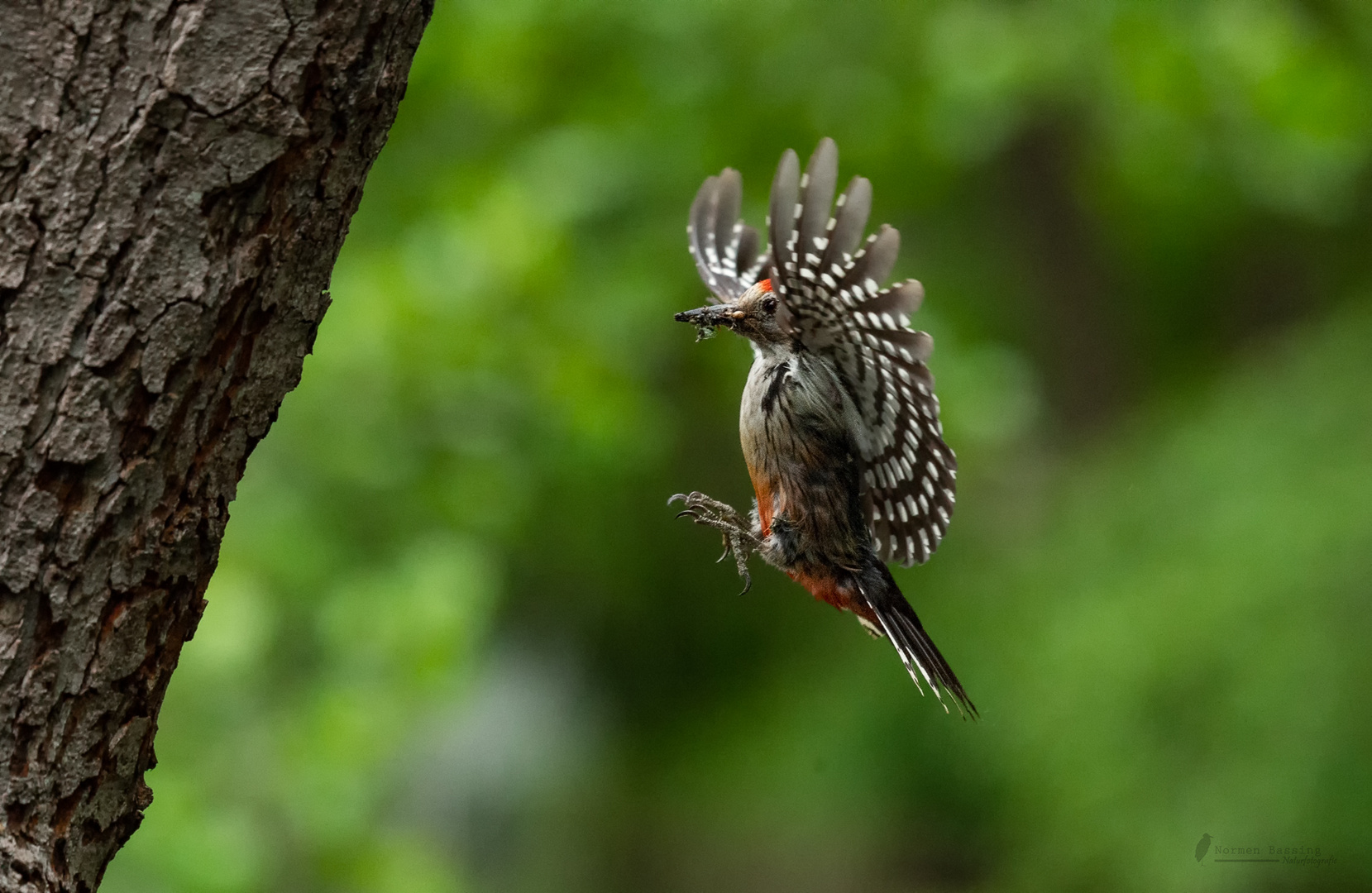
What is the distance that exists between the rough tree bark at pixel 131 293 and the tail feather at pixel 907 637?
202 centimetres

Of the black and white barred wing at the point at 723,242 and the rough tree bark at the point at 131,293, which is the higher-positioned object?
the black and white barred wing at the point at 723,242

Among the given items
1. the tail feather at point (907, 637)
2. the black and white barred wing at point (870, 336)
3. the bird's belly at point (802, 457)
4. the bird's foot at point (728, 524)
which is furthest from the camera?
the bird's belly at point (802, 457)

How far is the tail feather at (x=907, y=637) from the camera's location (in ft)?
11.7

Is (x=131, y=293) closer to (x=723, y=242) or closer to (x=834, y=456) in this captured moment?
(x=834, y=456)

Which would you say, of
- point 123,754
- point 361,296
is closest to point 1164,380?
point 361,296

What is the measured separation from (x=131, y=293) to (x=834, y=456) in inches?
95.5

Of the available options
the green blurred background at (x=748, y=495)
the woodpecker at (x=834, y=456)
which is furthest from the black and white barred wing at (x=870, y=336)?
the green blurred background at (x=748, y=495)

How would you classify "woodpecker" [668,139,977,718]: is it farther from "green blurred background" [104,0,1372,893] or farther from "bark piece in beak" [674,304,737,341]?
"green blurred background" [104,0,1372,893]

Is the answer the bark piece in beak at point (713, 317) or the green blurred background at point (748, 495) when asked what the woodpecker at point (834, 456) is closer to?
the bark piece in beak at point (713, 317)

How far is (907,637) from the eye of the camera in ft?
12.5

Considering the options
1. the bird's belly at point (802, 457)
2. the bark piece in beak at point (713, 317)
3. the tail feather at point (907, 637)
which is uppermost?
the bark piece in beak at point (713, 317)

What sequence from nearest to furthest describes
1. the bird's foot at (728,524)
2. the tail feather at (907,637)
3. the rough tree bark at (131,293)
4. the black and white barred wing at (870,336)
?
1. the rough tree bark at (131,293)
2. the black and white barred wing at (870,336)
3. the tail feather at (907,637)
4. the bird's foot at (728,524)

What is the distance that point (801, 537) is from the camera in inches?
157

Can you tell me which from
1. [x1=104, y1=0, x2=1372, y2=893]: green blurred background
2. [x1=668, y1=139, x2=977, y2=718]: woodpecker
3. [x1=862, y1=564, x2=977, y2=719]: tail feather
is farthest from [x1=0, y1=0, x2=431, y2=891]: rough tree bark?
[x1=104, y1=0, x2=1372, y2=893]: green blurred background
